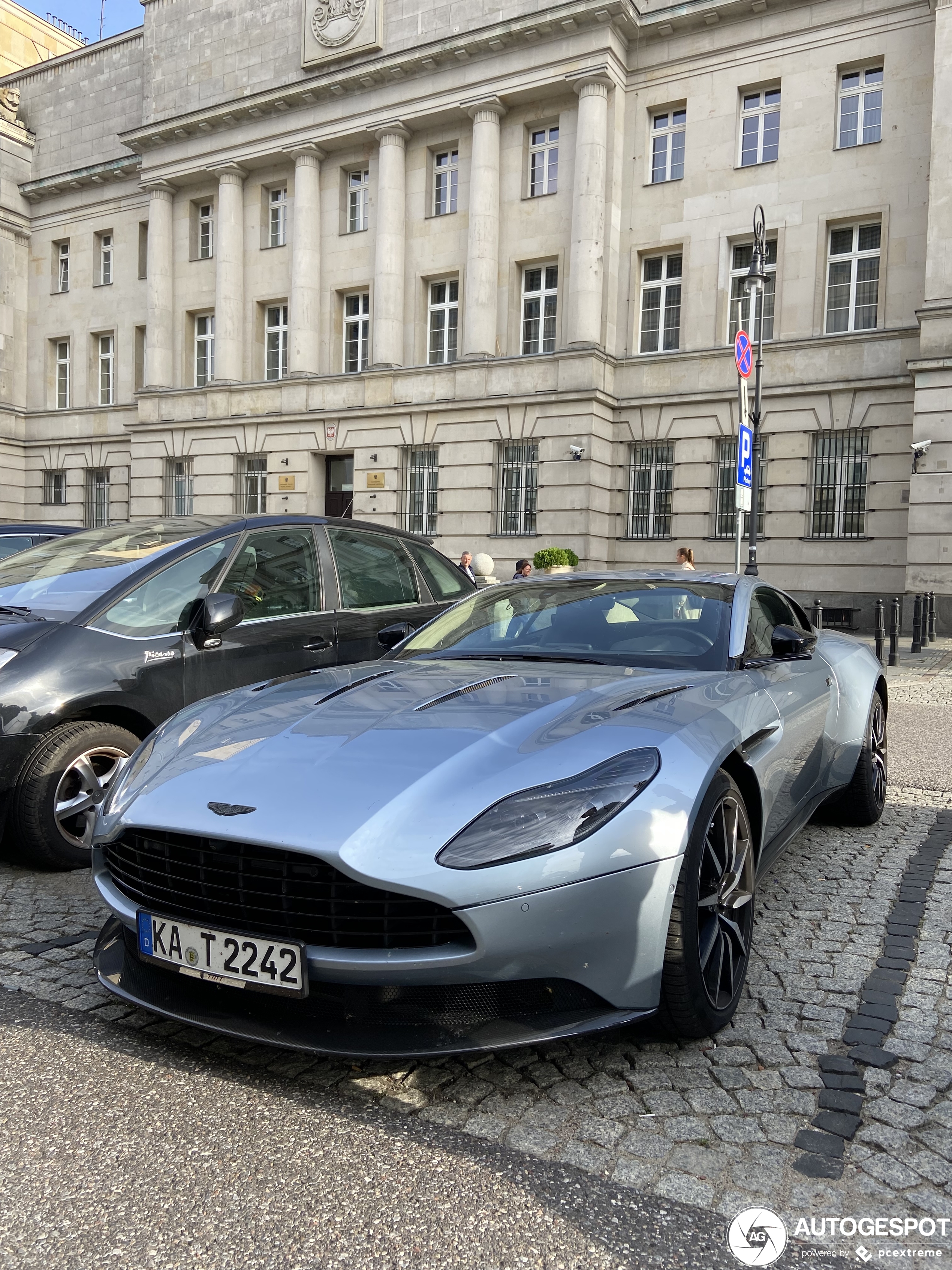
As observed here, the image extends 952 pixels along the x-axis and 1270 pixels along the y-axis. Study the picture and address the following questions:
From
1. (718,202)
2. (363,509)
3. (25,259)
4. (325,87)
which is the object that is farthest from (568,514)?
(25,259)

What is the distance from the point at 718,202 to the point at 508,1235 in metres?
25.5

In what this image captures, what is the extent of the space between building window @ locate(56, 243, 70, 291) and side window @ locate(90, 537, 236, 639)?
1412 inches

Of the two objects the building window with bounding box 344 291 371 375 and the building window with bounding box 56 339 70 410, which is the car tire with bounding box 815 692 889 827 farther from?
the building window with bounding box 56 339 70 410

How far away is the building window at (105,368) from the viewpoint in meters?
35.2

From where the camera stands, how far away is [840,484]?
73.8ft

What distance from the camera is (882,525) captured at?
2194 cm

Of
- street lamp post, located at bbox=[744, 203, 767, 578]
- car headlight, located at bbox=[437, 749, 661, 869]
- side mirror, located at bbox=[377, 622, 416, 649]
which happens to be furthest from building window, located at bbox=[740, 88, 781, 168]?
car headlight, located at bbox=[437, 749, 661, 869]

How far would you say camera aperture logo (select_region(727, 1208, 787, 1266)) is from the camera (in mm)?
1860

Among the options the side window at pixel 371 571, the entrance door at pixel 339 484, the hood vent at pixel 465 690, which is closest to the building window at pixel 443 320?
the entrance door at pixel 339 484

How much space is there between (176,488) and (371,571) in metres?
26.9

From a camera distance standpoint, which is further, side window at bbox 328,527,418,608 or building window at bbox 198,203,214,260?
building window at bbox 198,203,214,260

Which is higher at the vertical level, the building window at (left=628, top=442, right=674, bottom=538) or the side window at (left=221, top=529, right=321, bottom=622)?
the building window at (left=628, top=442, right=674, bottom=538)

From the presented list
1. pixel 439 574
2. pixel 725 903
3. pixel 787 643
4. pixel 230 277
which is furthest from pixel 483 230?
pixel 725 903

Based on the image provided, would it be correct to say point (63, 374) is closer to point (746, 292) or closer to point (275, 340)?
point (275, 340)
